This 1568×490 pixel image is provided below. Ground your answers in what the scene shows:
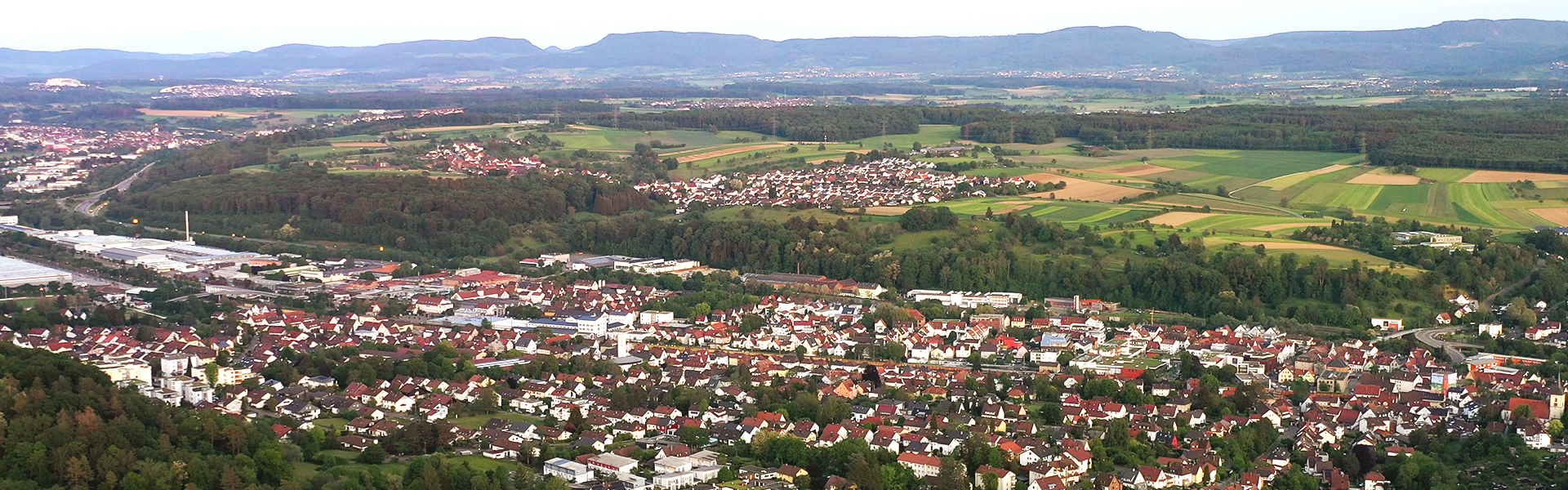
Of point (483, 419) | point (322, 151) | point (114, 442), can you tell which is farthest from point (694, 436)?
point (322, 151)

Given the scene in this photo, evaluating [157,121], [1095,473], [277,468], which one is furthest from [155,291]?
[157,121]

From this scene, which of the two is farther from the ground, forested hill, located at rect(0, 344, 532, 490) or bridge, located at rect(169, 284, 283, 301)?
forested hill, located at rect(0, 344, 532, 490)

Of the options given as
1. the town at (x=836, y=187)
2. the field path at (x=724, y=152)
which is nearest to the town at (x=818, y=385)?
the town at (x=836, y=187)

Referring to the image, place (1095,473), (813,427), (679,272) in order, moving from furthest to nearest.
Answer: (679,272) < (813,427) < (1095,473)

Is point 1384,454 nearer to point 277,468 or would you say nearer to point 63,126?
point 277,468

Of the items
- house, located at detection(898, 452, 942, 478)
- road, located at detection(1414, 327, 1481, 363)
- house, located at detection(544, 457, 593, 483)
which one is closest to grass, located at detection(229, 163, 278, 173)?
house, located at detection(544, 457, 593, 483)

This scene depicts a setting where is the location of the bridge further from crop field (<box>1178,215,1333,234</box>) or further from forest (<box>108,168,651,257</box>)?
crop field (<box>1178,215,1333,234</box>)

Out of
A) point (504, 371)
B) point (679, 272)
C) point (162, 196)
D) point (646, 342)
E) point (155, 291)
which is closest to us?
point (504, 371)
